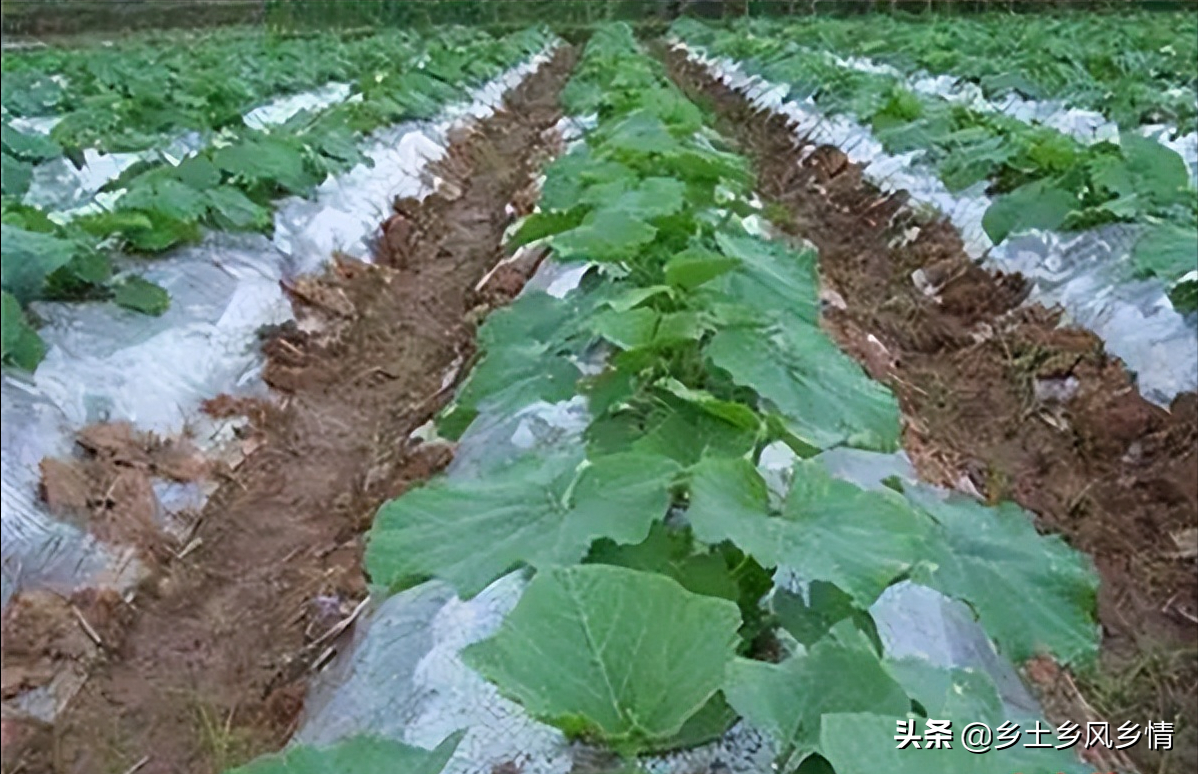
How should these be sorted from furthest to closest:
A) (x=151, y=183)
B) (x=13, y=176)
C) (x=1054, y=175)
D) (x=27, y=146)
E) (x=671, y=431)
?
(x=1054, y=175) < (x=151, y=183) < (x=27, y=146) < (x=13, y=176) < (x=671, y=431)

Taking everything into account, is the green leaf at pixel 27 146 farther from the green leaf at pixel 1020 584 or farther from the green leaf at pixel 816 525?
the green leaf at pixel 1020 584

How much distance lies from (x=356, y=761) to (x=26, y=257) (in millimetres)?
1268

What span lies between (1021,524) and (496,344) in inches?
47.7

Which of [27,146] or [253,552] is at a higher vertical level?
[27,146]

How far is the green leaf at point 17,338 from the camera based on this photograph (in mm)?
1503

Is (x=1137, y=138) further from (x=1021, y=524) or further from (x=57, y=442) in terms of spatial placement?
(x=57, y=442)

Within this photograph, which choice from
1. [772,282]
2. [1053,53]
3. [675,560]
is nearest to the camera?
[675,560]

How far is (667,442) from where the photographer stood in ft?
6.81

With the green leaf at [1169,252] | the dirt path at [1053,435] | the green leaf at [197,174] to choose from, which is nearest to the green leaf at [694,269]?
the dirt path at [1053,435]

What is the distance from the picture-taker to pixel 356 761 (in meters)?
1.26

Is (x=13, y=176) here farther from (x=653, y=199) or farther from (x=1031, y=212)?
(x=1031, y=212)

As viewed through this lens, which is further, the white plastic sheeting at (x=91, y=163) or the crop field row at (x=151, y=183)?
the white plastic sheeting at (x=91, y=163)

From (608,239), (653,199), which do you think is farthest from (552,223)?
(608,239)

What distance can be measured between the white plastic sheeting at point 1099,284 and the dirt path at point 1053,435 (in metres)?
0.07
